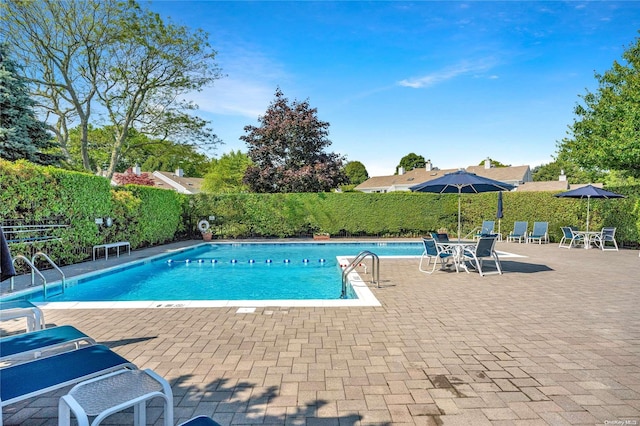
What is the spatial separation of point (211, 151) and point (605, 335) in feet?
76.4

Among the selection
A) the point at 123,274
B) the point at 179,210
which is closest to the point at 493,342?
the point at 123,274

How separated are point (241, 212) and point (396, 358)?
16.8 m

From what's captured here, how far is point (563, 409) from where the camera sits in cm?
274

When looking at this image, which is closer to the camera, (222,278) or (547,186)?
(222,278)

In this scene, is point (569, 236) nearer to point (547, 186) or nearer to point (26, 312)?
point (26, 312)

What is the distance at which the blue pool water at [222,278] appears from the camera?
8.32 metres

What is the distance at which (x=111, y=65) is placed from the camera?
19.3 meters

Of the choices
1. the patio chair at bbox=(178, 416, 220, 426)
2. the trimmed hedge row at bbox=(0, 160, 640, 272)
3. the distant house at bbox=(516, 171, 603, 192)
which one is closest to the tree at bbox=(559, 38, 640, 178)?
the trimmed hedge row at bbox=(0, 160, 640, 272)

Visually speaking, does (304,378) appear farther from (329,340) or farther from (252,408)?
(329,340)

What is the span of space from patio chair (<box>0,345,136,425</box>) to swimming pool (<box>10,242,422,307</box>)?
3334mm

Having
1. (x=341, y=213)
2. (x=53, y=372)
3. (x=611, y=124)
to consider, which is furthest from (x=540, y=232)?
(x=53, y=372)

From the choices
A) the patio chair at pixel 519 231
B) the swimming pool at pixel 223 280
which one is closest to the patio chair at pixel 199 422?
the swimming pool at pixel 223 280

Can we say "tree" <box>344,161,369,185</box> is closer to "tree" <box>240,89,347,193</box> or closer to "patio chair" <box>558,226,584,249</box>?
"tree" <box>240,89,347,193</box>

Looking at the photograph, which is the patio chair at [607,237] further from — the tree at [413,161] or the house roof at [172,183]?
the tree at [413,161]
